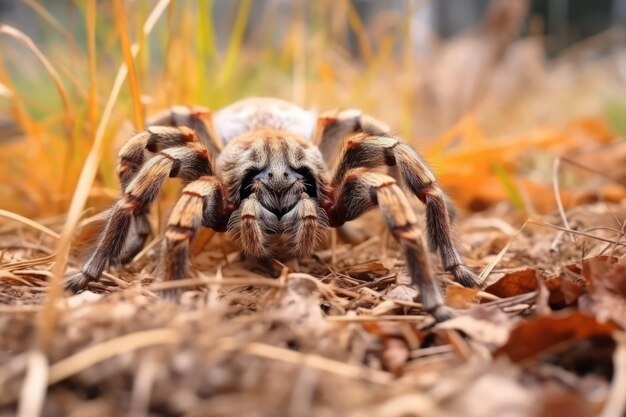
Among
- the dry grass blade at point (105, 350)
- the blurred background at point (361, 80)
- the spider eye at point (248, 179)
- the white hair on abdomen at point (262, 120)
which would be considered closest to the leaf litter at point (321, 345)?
the dry grass blade at point (105, 350)

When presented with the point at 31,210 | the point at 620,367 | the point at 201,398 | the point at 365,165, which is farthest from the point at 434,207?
the point at 31,210

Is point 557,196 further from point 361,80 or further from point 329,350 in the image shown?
point 361,80

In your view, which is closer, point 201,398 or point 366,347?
point 201,398

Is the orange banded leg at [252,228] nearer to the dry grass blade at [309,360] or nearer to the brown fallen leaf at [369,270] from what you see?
the brown fallen leaf at [369,270]

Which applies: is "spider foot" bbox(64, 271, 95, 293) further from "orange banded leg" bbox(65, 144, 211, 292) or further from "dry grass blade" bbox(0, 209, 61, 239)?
"dry grass blade" bbox(0, 209, 61, 239)

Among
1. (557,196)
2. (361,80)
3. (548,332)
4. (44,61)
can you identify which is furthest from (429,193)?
(361,80)

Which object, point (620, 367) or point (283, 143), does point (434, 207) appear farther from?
point (620, 367)

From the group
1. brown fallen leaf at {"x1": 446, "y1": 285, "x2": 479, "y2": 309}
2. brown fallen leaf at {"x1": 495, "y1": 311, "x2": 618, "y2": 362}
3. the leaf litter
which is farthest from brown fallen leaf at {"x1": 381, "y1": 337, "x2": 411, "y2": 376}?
brown fallen leaf at {"x1": 446, "y1": 285, "x2": 479, "y2": 309}
